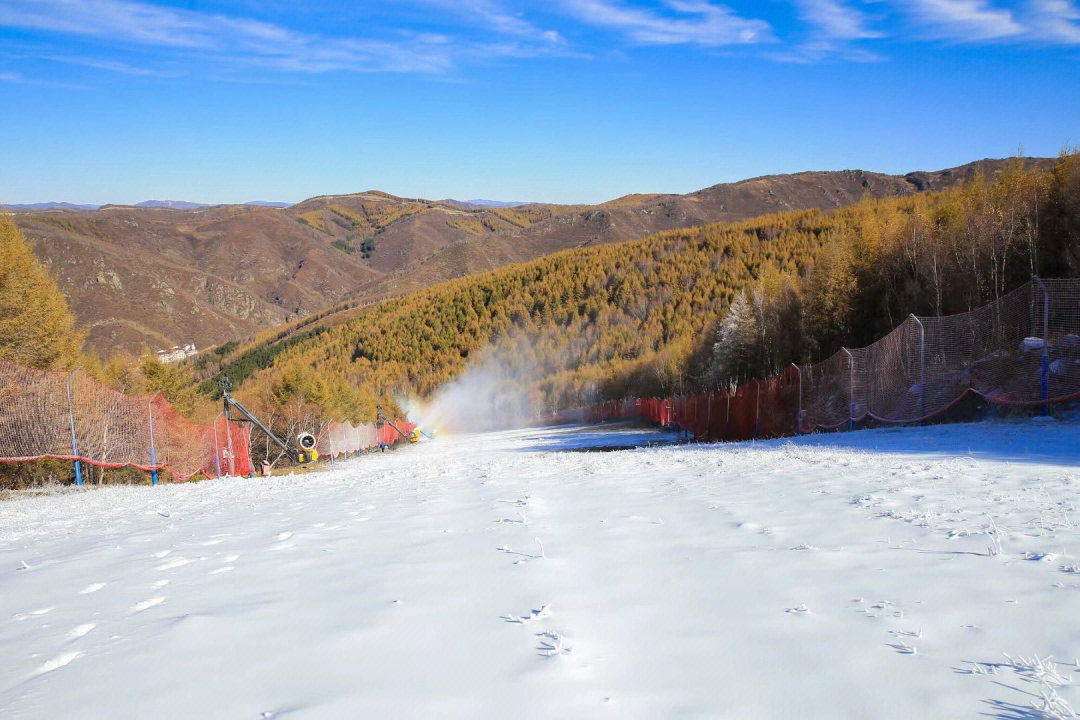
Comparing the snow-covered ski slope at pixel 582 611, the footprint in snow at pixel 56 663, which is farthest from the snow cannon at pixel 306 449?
the footprint in snow at pixel 56 663

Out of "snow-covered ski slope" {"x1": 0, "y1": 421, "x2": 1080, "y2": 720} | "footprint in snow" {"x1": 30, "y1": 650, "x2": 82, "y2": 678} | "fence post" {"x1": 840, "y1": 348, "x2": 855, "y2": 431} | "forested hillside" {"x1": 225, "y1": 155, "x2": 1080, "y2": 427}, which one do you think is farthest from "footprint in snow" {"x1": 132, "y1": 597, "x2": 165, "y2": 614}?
"forested hillside" {"x1": 225, "y1": 155, "x2": 1080, "y2": 427}

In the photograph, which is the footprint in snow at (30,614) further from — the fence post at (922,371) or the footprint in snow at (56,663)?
the fence post at (922,371)

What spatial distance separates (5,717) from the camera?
2.76 meters

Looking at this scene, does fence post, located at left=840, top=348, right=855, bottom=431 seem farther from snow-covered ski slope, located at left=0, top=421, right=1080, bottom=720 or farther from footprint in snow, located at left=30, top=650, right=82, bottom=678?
footprint in snow, located at left=30, top=650, right=82, bottom=678

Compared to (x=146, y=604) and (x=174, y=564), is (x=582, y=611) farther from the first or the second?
(x=174, y=564)

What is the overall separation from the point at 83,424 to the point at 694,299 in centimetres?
7930

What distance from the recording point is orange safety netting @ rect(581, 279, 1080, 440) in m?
13.0

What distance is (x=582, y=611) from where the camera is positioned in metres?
3.62

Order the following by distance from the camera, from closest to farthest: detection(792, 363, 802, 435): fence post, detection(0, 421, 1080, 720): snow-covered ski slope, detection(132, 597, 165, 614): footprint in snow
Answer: detection(0, 421, 1080, 720): snow-covered ski slope < detection(132, 597, 165, 614): footprint in snow < detection(792, 363, 802, 435): fence post

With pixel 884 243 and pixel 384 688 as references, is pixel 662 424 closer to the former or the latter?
pixel 884 243

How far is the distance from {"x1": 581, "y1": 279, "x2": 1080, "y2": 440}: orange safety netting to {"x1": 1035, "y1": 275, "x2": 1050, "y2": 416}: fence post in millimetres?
17

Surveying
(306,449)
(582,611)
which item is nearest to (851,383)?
(582,611)

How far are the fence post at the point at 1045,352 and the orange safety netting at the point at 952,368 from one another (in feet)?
0.06

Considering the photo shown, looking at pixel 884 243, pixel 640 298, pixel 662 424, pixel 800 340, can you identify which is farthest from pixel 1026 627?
pixel 640 298
